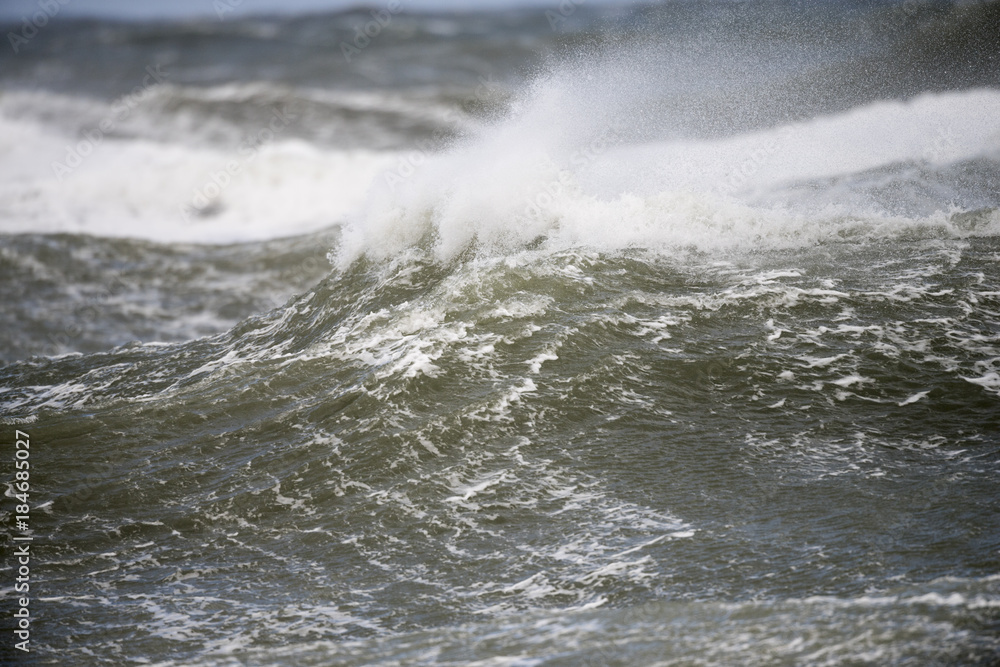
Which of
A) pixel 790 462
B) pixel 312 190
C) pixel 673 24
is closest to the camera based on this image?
pixel 790 462

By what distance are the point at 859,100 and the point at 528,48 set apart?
58.1 ft

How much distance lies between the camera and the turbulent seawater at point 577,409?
5086mm

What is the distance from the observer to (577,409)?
6.99 meters

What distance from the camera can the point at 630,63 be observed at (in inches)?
573

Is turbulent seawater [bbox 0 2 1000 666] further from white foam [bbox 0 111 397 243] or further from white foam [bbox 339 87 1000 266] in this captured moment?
white foam [bbox 0 111 397 243]

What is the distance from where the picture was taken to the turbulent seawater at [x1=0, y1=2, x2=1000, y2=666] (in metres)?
5.09

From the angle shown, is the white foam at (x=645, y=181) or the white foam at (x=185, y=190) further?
the white foam at (x=185, y=190)

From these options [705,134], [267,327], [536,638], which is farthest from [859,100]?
[536,638]

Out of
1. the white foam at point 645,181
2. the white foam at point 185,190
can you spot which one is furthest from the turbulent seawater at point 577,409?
the white foam at point 185,190

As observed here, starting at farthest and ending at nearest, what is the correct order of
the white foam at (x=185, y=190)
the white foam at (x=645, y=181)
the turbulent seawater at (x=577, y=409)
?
the white foam at (x=185, y=190), the white foam at (x=645, y=181), the turbulent seawater at (x=577, y=409)

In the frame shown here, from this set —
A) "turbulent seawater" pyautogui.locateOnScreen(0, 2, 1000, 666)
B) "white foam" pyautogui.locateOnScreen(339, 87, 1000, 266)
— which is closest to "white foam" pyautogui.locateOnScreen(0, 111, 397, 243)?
"turbulent seawater" pyautogui.locateOnScreen(0, 2, 1000, 666)

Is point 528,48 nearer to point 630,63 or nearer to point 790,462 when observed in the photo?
point 630,63

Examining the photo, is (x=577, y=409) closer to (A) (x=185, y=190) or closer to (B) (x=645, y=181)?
(B) (x=645, y=181)

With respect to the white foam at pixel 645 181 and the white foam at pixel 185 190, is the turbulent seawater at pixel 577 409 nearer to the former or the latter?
the white foam at pixel 645 181
